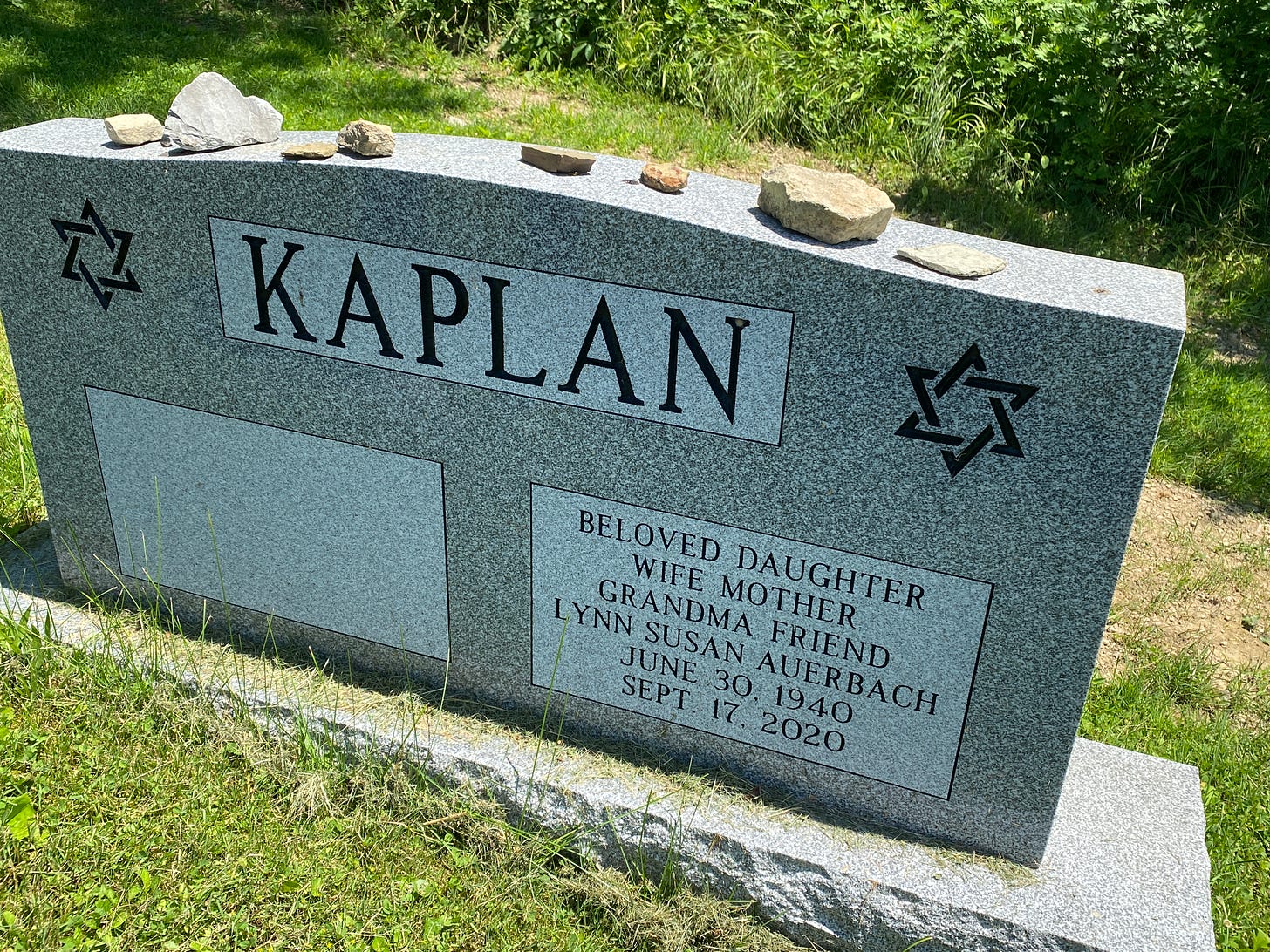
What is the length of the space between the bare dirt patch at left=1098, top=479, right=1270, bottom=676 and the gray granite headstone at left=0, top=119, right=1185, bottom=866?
4.45 ft

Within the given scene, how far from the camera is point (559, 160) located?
254cm

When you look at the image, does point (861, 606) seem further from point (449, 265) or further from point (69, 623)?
point (69, 623)

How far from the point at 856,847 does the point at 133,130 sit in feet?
8.21

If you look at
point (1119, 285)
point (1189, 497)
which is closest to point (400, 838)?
point (1119, 285)

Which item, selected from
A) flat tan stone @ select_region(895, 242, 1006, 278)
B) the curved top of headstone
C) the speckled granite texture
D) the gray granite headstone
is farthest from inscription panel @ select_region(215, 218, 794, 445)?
the speckled granite texture

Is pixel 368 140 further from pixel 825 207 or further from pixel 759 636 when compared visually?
pixel 759 636

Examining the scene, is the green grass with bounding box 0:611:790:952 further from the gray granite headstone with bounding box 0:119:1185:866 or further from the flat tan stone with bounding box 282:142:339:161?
the flat tan stone with bounding box 282:142:339:161

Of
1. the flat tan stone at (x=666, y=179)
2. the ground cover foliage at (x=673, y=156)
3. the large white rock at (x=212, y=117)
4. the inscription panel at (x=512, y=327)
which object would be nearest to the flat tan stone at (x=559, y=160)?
the flat tan stone at (x=666, y=179)

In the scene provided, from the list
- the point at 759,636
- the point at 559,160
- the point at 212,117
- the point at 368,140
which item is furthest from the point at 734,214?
the point at 212,117

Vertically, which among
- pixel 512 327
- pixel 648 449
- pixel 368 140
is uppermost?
pixel 368 140

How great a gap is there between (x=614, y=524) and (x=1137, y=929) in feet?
4.78

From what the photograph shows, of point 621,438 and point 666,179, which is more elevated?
point 666,179

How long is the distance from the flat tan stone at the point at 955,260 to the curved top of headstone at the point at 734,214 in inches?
0.6

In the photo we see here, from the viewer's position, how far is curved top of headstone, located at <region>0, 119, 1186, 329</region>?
7.19 ft
